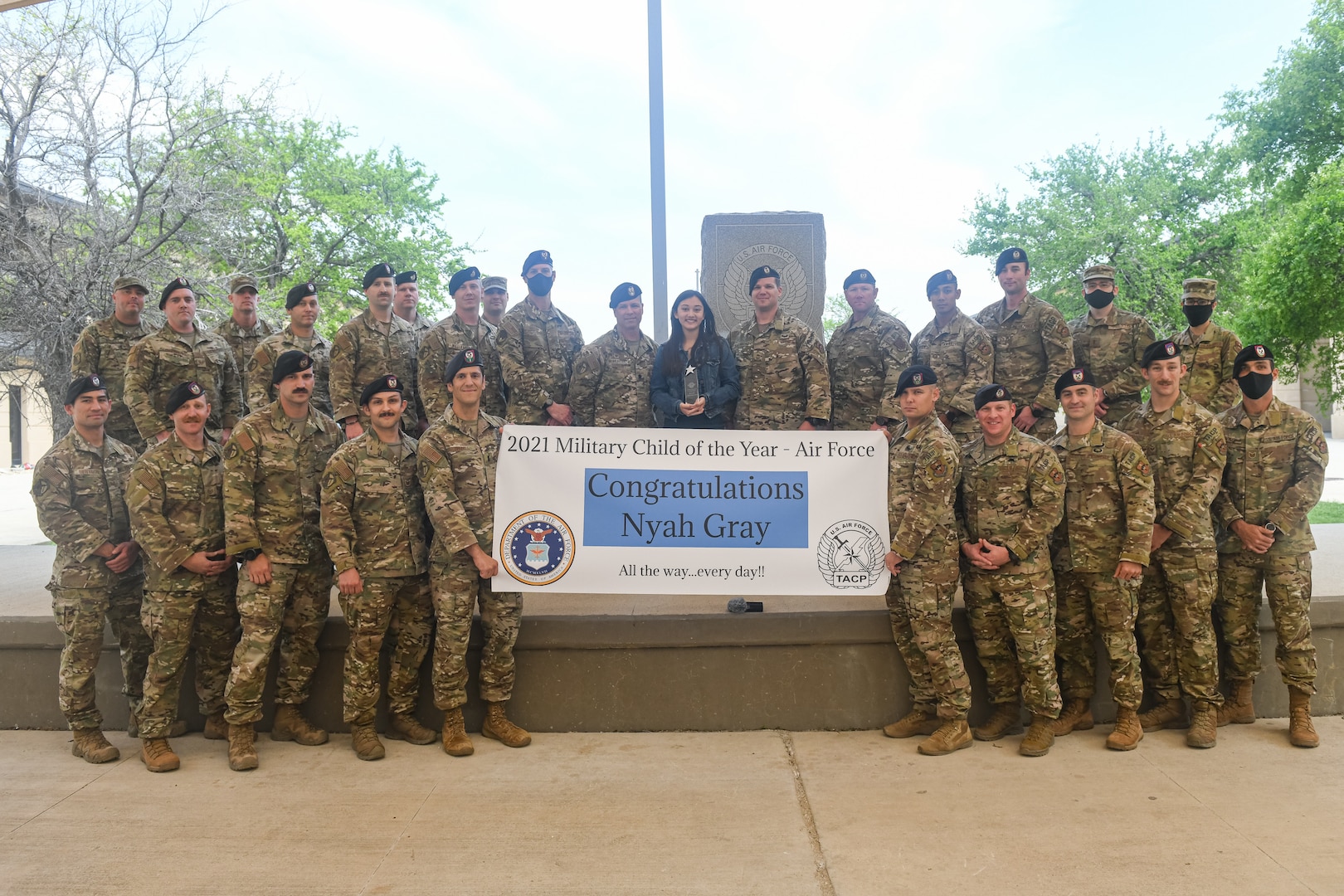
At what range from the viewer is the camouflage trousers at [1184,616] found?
426 cm

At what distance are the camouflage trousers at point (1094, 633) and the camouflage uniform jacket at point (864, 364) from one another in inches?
61.9

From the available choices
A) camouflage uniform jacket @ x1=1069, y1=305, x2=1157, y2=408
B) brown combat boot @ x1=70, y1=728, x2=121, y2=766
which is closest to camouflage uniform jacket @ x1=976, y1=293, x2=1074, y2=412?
camouflage uniform jacket @ x1=1069, y1=305, x2=1157, y2=408

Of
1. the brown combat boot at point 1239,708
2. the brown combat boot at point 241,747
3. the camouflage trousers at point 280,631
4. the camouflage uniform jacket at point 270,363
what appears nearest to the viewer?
the brown combat boot at point 241,747

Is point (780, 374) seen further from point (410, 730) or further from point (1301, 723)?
point (1301, 723)

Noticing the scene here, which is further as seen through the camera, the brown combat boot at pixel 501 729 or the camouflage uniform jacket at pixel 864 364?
the camouflage uniform jacket at pixel 864 364

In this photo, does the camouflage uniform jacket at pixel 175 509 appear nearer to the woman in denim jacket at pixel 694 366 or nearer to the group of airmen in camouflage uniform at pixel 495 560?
the group of airmen in camouflage uniform at pixel 495 560

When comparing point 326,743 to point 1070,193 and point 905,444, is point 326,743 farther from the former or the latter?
point 1070,193

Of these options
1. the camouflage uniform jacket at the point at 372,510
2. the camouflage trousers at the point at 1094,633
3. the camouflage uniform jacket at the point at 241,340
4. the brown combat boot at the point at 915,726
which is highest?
the camouflage uniform jacket at the point at 241,340

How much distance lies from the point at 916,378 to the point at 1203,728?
226cm

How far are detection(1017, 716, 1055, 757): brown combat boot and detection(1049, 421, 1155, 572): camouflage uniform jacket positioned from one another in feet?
2.57

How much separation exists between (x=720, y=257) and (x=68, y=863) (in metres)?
6.20

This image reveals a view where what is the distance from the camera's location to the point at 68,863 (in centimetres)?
319

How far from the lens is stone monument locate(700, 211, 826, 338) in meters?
7.63

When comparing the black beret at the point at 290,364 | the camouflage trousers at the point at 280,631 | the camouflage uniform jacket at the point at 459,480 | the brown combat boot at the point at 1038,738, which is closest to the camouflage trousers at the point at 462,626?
the camouflage uniform jacket at the point at 459,480
